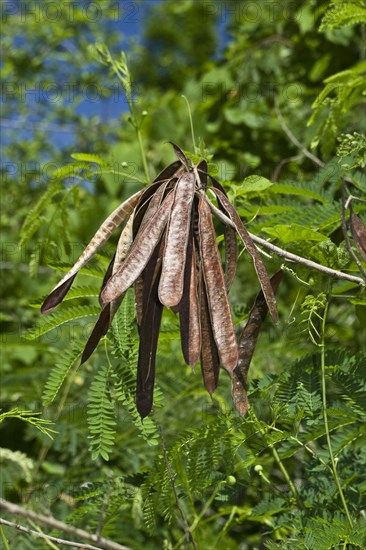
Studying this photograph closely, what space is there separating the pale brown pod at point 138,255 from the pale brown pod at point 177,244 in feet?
0.05

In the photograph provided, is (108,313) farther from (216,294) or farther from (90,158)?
(90,158)

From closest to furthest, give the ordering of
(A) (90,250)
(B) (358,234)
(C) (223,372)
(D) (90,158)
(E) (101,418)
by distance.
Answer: (A) (90,250), (B) (358,234), (E) (101,418), (D) (90,158), (C) (223,372)

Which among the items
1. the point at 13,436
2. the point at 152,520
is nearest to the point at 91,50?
the point at 152,520

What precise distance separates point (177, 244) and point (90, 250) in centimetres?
14

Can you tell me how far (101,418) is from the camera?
130cm

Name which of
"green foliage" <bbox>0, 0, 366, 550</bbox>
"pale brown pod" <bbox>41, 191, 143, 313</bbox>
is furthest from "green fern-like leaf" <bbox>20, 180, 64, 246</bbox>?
"pale brown pod" <bbox>41, 191, 143, 313</bbox>

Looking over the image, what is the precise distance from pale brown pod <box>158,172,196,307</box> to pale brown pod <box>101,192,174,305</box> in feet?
0.05

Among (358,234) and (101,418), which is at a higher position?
(358,234)

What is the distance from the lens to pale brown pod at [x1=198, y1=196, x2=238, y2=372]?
0.97 m

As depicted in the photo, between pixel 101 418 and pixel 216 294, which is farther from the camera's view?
pixel 101 418

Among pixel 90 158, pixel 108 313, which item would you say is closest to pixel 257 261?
pixel 108 313

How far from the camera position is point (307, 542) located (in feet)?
3.82

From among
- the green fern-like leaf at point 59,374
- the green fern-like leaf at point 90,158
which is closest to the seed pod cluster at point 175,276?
the green fern-like leaf at point 59,374

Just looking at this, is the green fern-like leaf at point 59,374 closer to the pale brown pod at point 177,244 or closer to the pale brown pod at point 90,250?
the pale brown pod at point 90,250
